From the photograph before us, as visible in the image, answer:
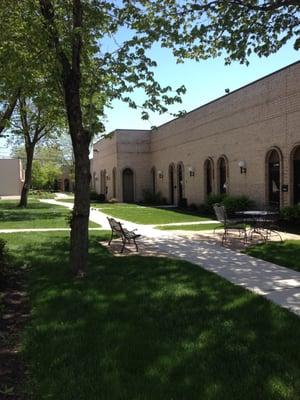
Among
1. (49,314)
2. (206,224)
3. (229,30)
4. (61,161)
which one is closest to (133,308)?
(49,314)

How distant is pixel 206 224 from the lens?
1816 centimetres

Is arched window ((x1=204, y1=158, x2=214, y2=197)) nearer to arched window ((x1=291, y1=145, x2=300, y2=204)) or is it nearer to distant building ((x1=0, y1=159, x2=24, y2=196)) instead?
arched window ((x1=291, y1=145, x2=300, y2=204))

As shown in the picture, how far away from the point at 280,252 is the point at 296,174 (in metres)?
7.16

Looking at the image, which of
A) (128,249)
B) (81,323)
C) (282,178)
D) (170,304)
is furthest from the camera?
(282,178)

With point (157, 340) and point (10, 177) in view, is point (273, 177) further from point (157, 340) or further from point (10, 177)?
point (10, 177)

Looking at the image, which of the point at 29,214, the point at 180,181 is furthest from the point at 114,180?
the point at 29,214

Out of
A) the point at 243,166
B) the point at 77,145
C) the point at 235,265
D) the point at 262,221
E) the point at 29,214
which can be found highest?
the point at 243,166

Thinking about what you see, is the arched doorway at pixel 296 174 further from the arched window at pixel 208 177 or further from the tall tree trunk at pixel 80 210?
the tall tree trunk at pixel 80 210

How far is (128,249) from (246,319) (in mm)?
6241

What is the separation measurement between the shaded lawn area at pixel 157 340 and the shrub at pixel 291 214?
8.03 metres

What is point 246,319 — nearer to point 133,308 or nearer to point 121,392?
point 133,308

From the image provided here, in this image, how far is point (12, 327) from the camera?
5.78 metres

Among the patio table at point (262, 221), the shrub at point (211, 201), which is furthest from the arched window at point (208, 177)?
the patio table at point (262, 221)

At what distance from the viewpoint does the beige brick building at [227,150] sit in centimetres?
1748
